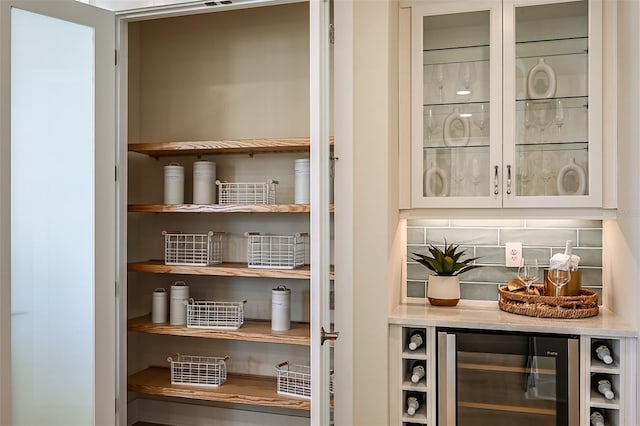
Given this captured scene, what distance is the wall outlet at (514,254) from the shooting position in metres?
2.76

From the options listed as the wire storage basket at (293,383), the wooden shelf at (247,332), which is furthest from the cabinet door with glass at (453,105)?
the wire storage basket at (293,383)

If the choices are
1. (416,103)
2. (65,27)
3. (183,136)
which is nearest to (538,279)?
(416,103)

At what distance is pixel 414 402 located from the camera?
8.04 ft

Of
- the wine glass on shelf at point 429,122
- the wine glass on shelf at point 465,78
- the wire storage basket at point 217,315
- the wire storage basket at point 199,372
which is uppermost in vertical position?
the wine glass on shelf at point 465,78

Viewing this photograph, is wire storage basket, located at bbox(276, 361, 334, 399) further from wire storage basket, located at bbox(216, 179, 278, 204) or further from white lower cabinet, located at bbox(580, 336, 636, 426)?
white lower cabinet, located at bbox(580, 336, 636, 426)

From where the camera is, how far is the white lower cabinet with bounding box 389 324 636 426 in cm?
222

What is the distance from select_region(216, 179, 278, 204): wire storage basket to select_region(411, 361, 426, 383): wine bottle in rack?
1.05 meters

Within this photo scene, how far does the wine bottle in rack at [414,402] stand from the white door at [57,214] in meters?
1.35

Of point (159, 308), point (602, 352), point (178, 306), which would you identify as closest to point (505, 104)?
point (602, 352)

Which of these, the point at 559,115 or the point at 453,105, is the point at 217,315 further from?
the point at 559,115

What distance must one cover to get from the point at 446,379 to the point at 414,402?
0.20m

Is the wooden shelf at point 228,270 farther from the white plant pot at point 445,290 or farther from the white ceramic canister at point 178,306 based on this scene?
the white plant pot at point 445,290

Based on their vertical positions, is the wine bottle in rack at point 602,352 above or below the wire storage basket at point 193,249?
below

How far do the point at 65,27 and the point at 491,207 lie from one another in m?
2.05
